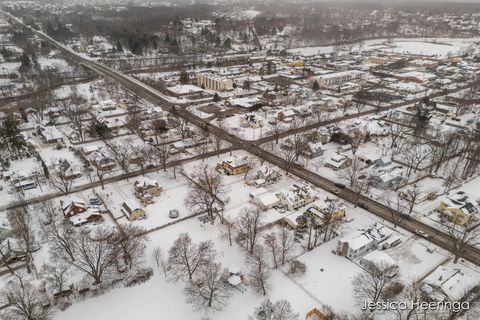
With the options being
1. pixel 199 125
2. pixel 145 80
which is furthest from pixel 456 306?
pixel 145 80

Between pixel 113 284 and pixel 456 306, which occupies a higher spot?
pixel 456 306

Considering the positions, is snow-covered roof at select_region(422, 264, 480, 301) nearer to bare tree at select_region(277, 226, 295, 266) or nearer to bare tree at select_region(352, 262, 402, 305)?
bare tree at select_region(352, 262, 402, 305)

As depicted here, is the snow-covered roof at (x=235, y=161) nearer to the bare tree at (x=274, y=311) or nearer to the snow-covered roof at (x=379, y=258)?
the snow-covered roof at (x=379, y=258)

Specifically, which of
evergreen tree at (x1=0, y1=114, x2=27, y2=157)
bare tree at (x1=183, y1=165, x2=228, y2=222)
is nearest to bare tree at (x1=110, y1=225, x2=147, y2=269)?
bare tree at (x1=183, y1=165, x2=228, y2=222)

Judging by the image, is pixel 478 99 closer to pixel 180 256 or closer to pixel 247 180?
pixel 247 180

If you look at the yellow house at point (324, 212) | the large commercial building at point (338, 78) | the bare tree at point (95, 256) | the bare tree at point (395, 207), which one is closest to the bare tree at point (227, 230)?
the yellow house at point (324, 212)

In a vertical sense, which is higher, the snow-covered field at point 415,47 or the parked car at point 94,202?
the snow-covered field at point 415,47
